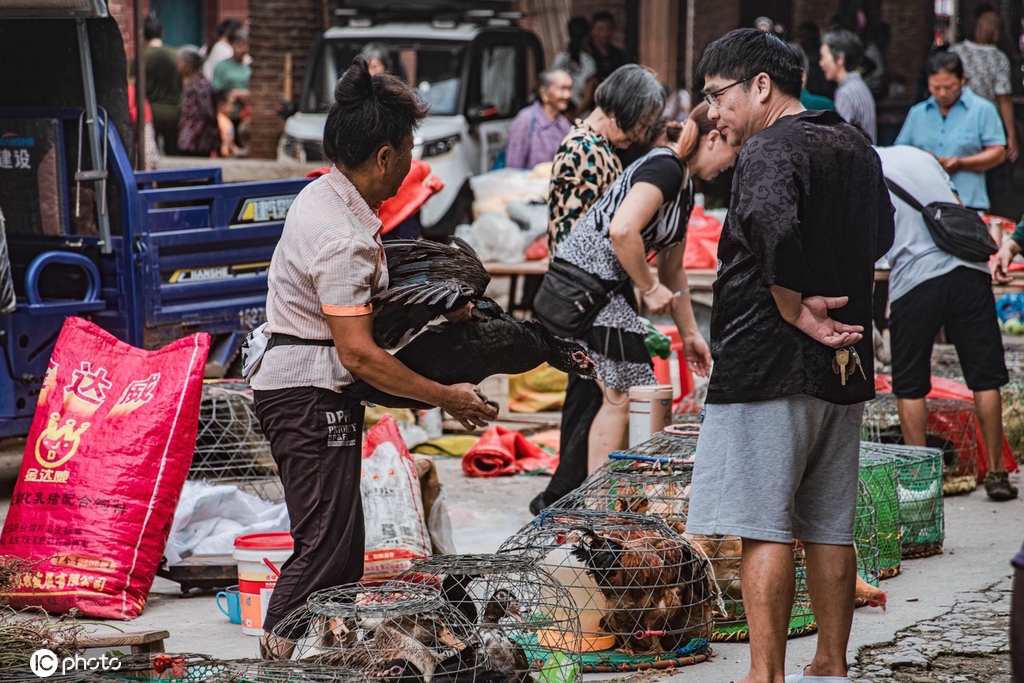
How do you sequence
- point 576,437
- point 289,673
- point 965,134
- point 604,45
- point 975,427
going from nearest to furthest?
point 289,673 < point 576,437 < point 975,427 < point 965,134 < point 604,45

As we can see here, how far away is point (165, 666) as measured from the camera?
3428mm

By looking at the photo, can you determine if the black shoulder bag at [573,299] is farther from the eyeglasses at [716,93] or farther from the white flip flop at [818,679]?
the white flip flop at [818,679]

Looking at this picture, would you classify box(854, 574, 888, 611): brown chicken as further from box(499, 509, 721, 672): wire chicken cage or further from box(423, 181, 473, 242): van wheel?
box(423, 181, 473, 242): van wheel

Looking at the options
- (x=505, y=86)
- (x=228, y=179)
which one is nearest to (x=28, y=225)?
(x=228, y=179)

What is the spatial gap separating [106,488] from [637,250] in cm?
220

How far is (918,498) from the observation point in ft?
18.6

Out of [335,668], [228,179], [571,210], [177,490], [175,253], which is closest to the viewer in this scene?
[335,668]

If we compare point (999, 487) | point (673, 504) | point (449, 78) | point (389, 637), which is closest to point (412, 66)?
point (449, 78)

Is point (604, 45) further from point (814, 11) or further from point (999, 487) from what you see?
point (999, 487)

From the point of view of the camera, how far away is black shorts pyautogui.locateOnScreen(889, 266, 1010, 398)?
247 inches

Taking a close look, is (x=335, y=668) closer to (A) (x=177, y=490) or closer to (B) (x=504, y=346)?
(B) (x=504, y=346)

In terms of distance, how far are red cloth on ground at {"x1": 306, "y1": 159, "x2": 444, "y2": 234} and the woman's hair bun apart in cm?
329

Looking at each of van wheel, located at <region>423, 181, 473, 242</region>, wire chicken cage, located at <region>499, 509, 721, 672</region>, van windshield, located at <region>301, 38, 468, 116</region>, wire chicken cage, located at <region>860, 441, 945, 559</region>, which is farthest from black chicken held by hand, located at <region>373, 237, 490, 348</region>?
van windshield, located at <region>301, 38, 468, 116</region>

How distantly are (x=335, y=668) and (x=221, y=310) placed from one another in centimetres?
398
